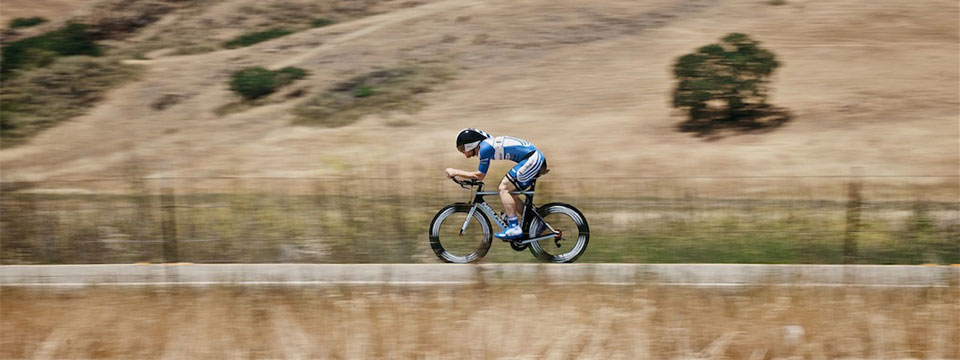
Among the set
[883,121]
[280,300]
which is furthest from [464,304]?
[883,121]

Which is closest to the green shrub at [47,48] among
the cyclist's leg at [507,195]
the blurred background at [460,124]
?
the blurred background at [460,124]

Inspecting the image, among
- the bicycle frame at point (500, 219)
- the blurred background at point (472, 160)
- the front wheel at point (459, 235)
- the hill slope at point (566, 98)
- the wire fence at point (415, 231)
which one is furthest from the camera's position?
the hill slope at point (566, 98)

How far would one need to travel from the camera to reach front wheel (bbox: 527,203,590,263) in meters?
10.8

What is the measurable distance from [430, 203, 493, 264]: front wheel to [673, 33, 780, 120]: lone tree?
1818 centimetres

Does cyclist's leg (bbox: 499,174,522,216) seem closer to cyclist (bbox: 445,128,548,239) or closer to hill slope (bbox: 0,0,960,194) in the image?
cyclist (bbox: 445,128,548,239)

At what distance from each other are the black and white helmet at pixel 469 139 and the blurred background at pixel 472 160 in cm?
156

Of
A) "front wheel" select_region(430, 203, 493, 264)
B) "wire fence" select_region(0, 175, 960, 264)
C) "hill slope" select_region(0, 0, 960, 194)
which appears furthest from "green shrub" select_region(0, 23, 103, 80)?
"front wheel" select_region(430, 203, 493, 264)

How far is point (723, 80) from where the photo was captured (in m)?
28.6

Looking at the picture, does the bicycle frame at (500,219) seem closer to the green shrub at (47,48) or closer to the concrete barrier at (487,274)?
the concrete barrier at (487,274)

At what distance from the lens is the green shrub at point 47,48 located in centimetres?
3766

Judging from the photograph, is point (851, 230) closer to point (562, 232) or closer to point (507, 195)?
point (562, 232)

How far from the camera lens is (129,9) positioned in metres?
46.5

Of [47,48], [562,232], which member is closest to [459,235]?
[562,232]

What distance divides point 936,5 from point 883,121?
1230 centimetres
